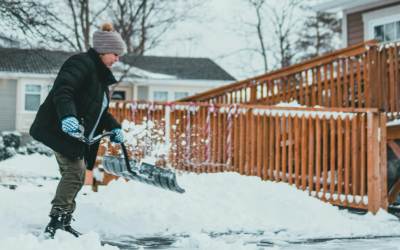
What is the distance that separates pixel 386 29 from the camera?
1238 centimetres

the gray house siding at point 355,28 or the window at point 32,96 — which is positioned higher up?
the gray house siding at point 355,28

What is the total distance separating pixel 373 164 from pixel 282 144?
1.40m

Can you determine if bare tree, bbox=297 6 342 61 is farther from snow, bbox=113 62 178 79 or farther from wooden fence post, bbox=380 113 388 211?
wooden fence post, bbox=380 113 388 211

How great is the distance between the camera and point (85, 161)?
4160 mm

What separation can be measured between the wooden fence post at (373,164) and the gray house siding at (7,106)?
59.0 feet

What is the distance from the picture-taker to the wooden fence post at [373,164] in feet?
19.5

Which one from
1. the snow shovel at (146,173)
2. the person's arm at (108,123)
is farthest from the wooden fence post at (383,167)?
the person's arm at (108,123)

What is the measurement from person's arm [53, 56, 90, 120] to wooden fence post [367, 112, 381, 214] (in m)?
4.03

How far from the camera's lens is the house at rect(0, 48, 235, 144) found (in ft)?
64.8

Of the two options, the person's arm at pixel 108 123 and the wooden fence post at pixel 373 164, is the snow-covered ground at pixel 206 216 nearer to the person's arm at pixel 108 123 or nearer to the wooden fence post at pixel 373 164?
the wooden fence post at pixel 373 164

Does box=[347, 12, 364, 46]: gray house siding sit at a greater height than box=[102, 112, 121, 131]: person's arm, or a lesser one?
greater

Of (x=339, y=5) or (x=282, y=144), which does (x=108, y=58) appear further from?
(x=339, y=5)

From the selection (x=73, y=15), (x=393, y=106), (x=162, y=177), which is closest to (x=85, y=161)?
(x=162, y=177)

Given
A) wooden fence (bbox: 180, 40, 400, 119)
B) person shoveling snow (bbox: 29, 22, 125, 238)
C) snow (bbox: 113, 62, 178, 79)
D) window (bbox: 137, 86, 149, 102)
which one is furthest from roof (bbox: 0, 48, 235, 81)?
person shoveling snow (bbox: 29, 22, 125, 238)
